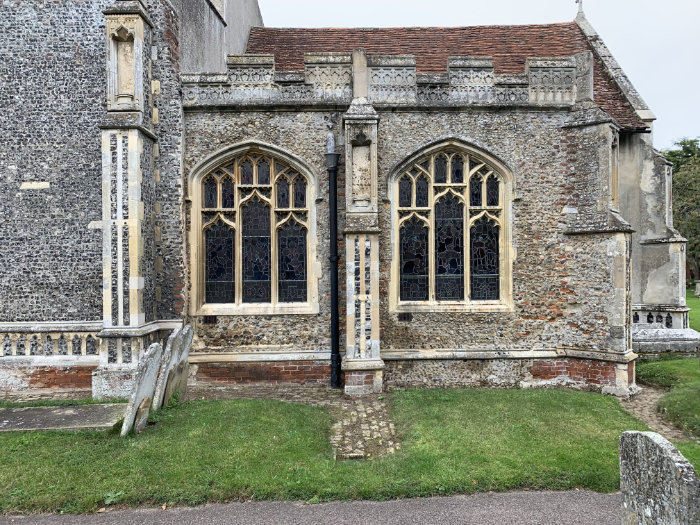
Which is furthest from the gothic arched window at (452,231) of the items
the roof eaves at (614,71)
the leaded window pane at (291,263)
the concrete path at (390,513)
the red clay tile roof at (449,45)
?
the roof eaves at (614,71)

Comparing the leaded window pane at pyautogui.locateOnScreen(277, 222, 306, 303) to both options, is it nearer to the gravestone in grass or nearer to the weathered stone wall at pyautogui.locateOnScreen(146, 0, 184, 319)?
the weathered stone wall at pyautogui.locateOnScreen(146, 0, 184, 319)

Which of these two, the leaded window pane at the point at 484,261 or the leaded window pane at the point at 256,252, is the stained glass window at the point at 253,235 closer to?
the leaded window pane at the point at 256,252

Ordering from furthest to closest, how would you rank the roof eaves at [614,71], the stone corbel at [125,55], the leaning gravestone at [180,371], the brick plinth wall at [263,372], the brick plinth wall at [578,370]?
1. the roof eaves at [614,71]
2. the brick plinth wall at [263,372]
3. the brick plinth wall at [578,370]
4. the stone corbel at [125,55]
5. the leaning gravestone at [180,371]

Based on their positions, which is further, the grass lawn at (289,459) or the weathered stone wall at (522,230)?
the weathered stone wall at (522,230)

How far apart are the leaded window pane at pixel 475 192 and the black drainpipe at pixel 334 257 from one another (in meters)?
2.78

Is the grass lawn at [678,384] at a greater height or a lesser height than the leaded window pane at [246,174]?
lesser

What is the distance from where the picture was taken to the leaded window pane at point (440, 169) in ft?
28.3

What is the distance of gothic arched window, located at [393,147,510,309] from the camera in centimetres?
859

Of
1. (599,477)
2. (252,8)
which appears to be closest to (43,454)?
(599,477)

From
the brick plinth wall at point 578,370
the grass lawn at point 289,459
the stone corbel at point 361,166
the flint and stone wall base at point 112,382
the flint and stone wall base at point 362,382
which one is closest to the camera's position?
the grass lawn at point 289,459

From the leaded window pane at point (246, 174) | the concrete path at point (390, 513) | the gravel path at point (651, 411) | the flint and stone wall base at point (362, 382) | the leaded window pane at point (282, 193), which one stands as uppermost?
the leaded window pane at point (246, 174)

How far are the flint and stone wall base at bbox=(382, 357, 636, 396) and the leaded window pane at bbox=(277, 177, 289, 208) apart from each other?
3767 millimetres

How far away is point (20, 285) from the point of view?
8.04m

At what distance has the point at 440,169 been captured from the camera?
8.67 m
